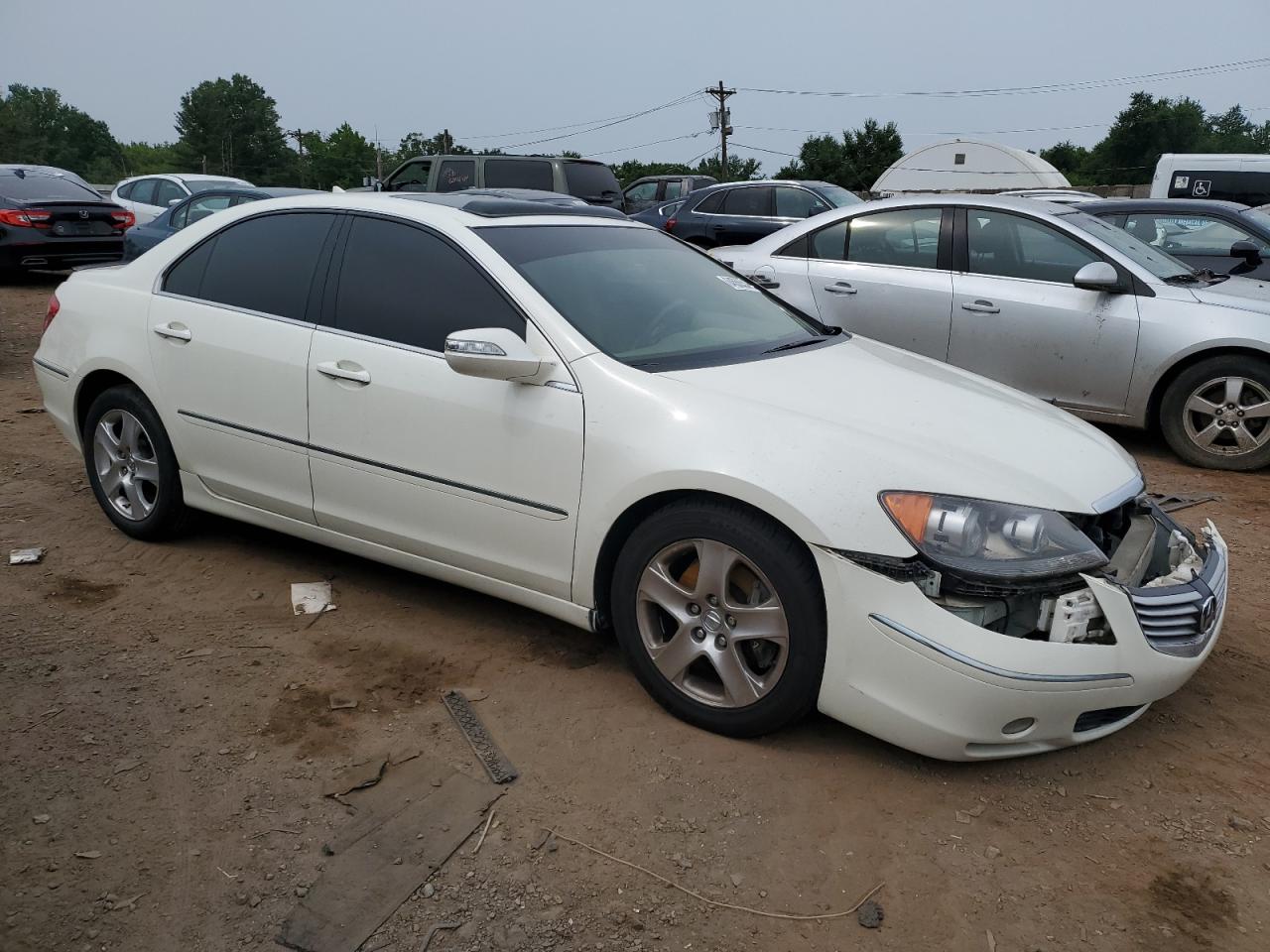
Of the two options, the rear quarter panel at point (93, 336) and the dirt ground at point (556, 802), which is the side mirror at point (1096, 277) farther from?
the rear quarter panel at point (93, 336)

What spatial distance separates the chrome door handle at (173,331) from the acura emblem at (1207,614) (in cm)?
375

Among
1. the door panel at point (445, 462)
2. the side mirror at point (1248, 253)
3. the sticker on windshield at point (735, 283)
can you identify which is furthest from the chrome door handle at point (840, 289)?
the door panel at point (445, 462)

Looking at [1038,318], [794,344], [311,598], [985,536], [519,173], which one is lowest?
[311,598]

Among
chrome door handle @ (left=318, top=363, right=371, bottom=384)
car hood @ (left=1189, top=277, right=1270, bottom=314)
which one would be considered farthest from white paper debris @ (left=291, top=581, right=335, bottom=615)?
car hood @ (left=1189, top=277, right=1270, bottom=314)

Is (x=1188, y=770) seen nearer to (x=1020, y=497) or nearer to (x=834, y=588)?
(x=1020, y=497)

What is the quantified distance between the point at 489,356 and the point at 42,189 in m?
12.8

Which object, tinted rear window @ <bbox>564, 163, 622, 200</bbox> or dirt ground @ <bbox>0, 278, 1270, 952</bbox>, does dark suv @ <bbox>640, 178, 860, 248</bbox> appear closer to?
tinted rear window @ <bbox>564, 163, 622, 200</bbox>

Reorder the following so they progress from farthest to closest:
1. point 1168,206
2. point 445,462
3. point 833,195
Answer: point 833,195 → point 1168,206 → point 445,462

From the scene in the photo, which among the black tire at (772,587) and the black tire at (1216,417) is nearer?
the black tire at (772,587)

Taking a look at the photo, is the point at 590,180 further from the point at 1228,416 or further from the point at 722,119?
the point at 722,119

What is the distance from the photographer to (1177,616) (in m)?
2.96

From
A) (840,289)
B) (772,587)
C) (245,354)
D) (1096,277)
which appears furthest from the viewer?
(840,289)

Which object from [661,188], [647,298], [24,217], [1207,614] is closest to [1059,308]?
[647,298]

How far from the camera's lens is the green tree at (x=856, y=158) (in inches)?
2601
